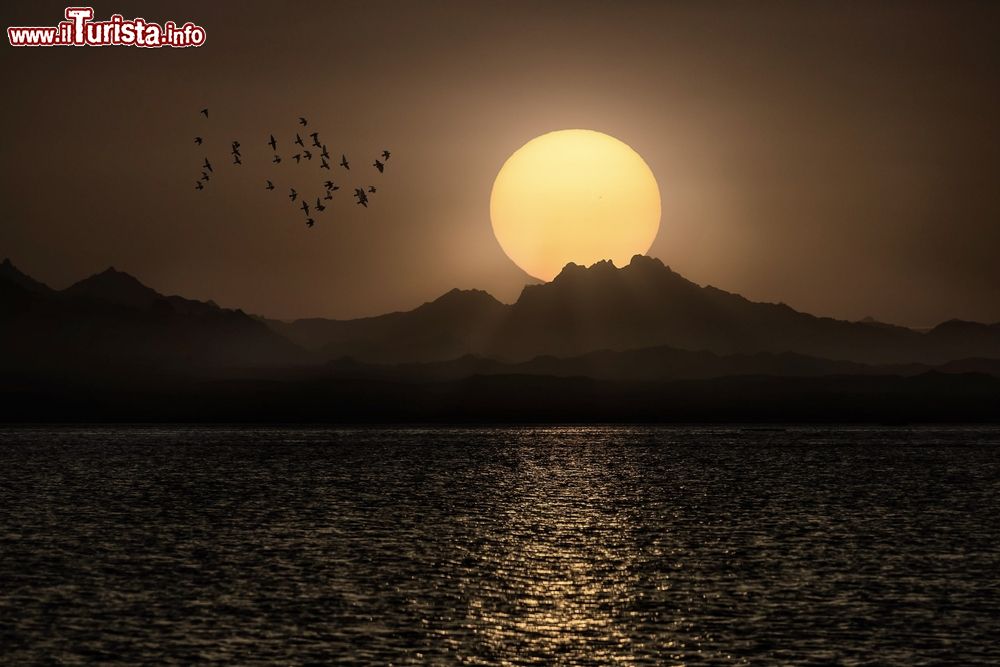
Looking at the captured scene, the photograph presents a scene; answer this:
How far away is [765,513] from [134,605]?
75622 millimetres

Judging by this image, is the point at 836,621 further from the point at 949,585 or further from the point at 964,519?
the point at 964,519

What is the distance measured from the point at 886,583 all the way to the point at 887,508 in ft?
203

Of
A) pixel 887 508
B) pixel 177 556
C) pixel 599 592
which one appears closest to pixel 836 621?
pixel 599 592

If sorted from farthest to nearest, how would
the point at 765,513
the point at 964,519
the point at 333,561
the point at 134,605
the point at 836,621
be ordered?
1. the point at 765,513
2. the point at 964,519
3. the point at 333,561
4. the point at 134,605
5. the point at 836,621

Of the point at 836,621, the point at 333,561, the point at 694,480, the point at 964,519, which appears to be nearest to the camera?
the point at 836,621

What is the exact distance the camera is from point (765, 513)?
128 metres

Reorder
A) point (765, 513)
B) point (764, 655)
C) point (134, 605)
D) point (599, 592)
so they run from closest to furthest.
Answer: point (764, 655) → point (134, 605) → point (599, 592) → point (765, 513)

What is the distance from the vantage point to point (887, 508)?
13388 centimetres

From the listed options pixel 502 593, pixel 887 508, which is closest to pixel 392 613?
pixel 502 593

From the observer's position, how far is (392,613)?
6388 cm

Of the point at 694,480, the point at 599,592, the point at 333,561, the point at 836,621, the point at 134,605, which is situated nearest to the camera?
the point at 836,621

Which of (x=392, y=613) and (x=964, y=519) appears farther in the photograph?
(x=964, y=519)

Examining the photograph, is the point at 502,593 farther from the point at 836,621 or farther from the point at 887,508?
the point at 887,508

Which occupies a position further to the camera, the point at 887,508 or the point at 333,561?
the point at 887,508
